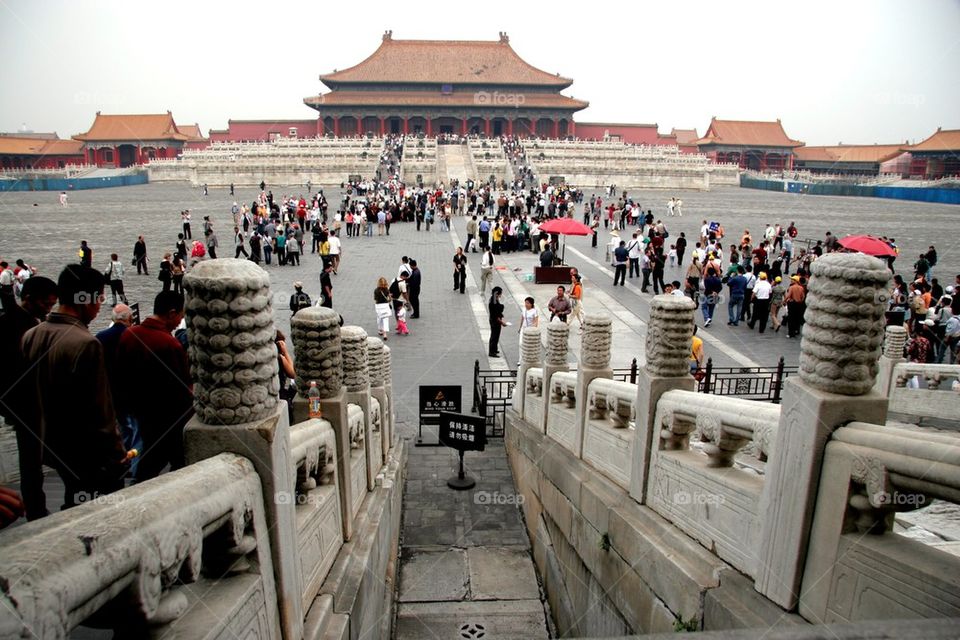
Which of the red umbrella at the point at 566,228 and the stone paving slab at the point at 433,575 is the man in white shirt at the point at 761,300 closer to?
the red umbrella at the point at 566,228

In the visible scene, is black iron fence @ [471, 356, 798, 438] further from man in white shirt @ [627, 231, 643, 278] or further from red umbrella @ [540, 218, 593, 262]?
man in white shirt @ [627, 231, 643, 278]

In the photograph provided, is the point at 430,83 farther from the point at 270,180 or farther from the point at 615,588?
the point at 615,588

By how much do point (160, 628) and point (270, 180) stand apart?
156 ft

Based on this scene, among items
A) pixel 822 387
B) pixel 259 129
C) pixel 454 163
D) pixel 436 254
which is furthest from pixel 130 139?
pixel 822 387

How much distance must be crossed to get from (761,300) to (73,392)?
12.5 metres

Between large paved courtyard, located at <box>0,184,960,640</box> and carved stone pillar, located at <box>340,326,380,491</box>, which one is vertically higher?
carved stone pillar, located at <box>340,326,380,491</box>

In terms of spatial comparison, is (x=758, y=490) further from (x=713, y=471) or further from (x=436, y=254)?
(x=436, y=254)

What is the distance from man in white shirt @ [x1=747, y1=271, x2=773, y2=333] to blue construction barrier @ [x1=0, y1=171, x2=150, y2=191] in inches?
2158

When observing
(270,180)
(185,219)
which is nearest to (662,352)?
(185,219)

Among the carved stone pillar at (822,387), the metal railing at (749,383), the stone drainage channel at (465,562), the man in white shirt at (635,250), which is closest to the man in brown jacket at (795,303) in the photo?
the metal railing at (749,383)

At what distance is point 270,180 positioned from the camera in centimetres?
4550

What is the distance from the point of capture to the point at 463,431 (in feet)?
23.0

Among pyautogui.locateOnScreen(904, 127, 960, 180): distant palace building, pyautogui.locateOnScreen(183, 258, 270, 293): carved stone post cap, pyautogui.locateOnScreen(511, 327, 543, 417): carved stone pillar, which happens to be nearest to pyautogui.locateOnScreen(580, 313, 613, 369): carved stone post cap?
pyautogui.locateOnScreen(511, 327, 543, 417): carved stone pillar

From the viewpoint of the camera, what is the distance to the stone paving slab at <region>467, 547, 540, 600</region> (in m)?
5.33
